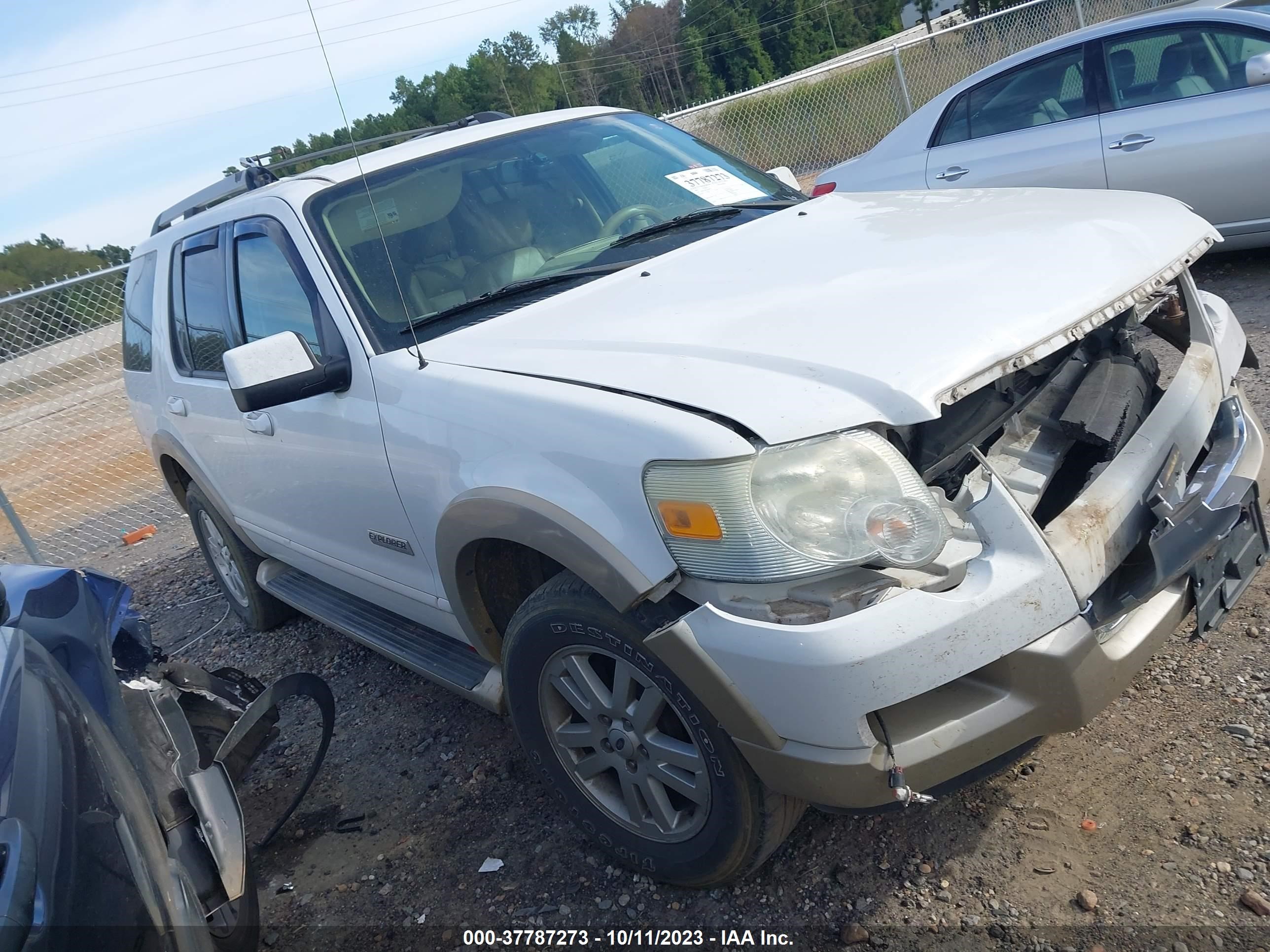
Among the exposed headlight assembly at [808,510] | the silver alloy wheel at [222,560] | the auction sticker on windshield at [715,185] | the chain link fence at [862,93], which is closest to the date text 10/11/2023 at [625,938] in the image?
the exposed headlight assembly at [808,510]

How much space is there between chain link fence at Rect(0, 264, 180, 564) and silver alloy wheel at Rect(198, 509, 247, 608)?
256 cm

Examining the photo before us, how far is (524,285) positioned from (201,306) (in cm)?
187

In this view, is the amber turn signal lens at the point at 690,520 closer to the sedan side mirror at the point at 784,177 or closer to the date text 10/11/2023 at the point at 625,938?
the date text 10/11/2023 at the point at 625,938

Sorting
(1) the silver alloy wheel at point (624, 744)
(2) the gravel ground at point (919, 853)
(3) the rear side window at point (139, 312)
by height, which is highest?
(3) the rear side window at point (139, 312)

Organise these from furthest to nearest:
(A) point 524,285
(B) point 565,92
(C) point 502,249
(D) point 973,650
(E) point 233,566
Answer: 1. (E) point 233,566
2. (B) point 565,92
3. (C) point 502,249
4. (A) point 524,285
5. (D) point 973,650

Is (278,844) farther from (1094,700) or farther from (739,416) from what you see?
(1094,700)

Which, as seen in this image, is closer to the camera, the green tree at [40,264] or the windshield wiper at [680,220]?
the windshield wiper at [680,220]

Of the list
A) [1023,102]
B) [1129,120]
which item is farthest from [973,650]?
[1023,102]

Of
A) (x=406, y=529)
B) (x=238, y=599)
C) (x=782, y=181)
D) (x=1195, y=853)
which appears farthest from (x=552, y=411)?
(x=238, y=599)

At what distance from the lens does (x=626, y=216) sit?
3412 mm

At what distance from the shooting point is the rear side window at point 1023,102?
6.22 metres

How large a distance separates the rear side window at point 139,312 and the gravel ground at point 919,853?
240cm

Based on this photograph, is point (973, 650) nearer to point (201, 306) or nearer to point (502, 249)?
point (502, 249)

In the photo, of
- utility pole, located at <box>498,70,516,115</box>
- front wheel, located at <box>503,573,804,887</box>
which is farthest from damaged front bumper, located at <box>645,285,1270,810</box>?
utility pole, located at <box>498,70,516,115</box>
